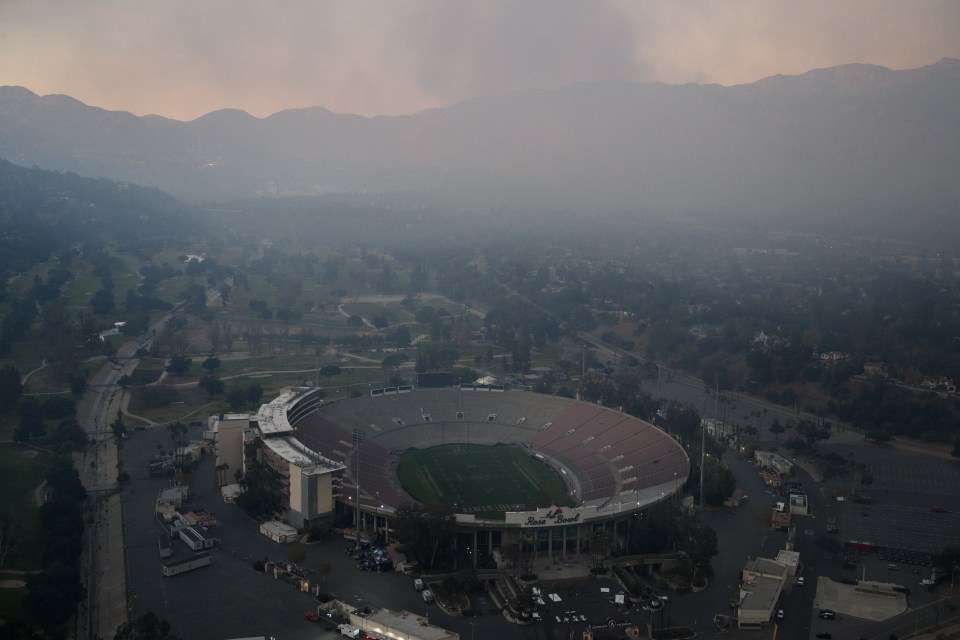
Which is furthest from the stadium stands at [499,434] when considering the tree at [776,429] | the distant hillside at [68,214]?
the distant hillside at [68,214]

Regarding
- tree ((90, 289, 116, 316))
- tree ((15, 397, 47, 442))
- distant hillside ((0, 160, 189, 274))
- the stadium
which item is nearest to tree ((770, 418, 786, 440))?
the stadium

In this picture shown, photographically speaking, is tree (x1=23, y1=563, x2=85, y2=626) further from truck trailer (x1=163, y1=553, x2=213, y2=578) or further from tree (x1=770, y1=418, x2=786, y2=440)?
tree (x1=770, y1=418, x2=786, y2=440)

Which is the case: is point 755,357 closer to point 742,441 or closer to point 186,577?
point 742,441

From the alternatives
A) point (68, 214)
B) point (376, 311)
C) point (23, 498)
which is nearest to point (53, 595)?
point (23, 498)

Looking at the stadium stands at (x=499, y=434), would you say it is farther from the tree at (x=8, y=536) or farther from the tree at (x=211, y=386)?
the tree at (x=8, y=536)

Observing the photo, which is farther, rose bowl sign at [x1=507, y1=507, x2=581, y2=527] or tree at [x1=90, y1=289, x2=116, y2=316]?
tree at [x1=90, y1=289, x2=116, y2=316]

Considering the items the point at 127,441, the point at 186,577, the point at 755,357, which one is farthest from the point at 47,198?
the point at 186,577

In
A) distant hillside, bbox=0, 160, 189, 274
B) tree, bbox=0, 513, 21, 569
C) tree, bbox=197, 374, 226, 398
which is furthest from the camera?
distant hillside, bbox=0, 160, 189, 274
